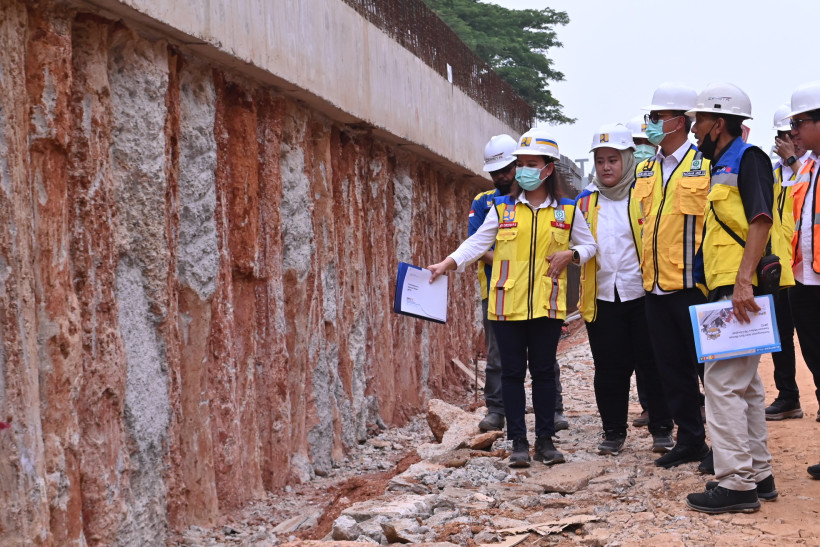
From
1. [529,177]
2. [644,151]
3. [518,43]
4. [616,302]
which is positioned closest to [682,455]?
[616,302]

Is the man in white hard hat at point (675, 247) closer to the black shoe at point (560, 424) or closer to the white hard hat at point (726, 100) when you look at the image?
the white hard hat at point (726, 100)

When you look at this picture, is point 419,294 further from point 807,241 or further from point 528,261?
point 807,241

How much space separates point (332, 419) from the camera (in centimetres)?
772

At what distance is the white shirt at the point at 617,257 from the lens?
641cm

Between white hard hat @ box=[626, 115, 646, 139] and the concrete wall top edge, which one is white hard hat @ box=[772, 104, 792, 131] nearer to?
white hard hat @ box=[626, 115, 646, 139]

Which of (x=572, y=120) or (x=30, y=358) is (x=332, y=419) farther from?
(x=572, y=120)

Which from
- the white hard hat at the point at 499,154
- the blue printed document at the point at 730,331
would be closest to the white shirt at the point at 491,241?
the white hard hat at the point at 499,154

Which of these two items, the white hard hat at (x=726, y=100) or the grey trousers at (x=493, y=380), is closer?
the white hard hat at (x=726, y=100)

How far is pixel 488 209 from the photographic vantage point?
7.44 m

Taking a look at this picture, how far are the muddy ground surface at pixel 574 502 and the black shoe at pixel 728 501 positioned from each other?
0.04 metres

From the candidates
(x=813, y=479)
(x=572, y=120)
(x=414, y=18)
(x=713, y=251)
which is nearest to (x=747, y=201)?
(x=713, y=251)

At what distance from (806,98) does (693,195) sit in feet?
2.75

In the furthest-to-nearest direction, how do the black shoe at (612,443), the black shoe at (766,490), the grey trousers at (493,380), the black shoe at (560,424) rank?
the black shoe at (560,424)
the grey trousers at (493,380)
the black shoe at (612,443)
the black shoe at (766,490)

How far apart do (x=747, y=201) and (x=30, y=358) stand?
3.45 meters
